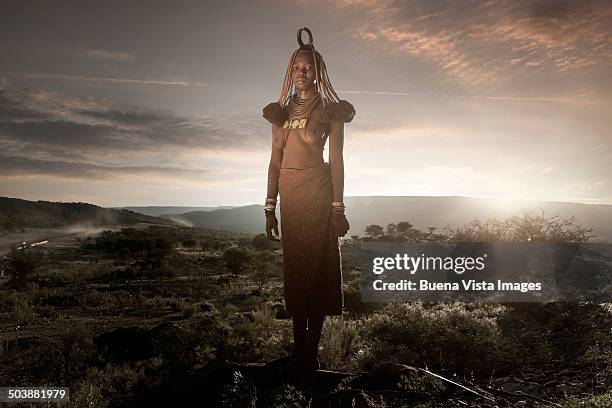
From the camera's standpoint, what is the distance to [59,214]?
80250 mm

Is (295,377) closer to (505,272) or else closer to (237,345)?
(237,345)

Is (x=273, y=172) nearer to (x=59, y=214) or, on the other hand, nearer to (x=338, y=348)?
(x=338, y=348)

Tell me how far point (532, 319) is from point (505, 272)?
4248 mm

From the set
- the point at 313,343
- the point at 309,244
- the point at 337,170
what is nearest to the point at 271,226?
the point at 309,244

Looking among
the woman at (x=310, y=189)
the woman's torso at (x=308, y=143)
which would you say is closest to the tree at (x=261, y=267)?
the woman at (x=310, y=189)

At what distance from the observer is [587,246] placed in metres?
13.5

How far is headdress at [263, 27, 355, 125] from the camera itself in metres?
4.88

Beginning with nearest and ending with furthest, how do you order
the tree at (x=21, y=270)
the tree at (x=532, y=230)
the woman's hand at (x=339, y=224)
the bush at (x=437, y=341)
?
the woman's hand at (x=339, y=224) → the bush at (x=437, y=341) → the tree at (x=532, y=230) → the tree at (x=21, y=270)

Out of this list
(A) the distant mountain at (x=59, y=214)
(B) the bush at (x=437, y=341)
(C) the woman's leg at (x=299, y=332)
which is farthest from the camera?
(A) the distant mountain at (x=59, y=214)

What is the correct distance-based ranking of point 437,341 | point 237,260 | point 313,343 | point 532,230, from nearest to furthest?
1. point 313,343
2. point 437,341
3. point 532,230
4. point 237,260

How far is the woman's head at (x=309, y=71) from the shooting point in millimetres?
4930

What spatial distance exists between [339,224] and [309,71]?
171 cm

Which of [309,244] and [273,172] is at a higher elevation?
[273,172]

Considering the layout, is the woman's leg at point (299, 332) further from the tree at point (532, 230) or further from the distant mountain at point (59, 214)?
the distant mountain at point (59, 214)
